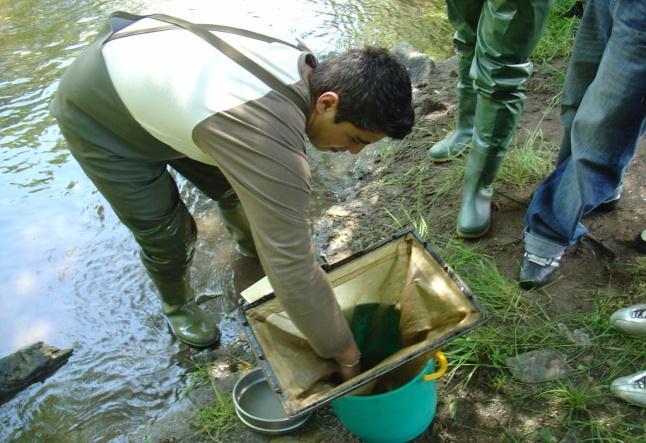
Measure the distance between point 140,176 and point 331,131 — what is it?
0.83 metres

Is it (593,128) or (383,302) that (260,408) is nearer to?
(383,302)

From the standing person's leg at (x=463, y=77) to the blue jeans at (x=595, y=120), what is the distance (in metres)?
0.66

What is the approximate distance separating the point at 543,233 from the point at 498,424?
2.65ft

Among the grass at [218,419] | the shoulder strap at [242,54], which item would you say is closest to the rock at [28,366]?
the grass at [218,419]

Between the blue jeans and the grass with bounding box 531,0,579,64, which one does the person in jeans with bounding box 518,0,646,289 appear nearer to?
the blue jeans

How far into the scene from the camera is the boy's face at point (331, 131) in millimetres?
1664

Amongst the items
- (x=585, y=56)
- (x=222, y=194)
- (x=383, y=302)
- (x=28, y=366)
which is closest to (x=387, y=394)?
(x=383, y=302)

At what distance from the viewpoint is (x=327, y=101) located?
65.1 inches

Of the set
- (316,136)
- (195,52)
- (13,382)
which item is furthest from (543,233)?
(13,382)

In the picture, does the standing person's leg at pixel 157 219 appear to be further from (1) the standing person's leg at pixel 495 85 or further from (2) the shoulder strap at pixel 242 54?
(1) the standing person's leg at pixel 495 85

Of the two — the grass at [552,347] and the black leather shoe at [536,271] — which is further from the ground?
the black leather shoe at [536,271]

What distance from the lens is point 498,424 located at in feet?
6.41

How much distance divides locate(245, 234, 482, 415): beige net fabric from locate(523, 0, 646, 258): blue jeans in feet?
2.23

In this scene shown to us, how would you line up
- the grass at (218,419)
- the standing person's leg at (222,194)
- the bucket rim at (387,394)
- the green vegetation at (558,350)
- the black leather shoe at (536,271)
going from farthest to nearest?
the standing person's leg at (222,194) < the black leather shoe at (536,271) < the grass at (218,419) < the green vegetation at (558,350) < the bucket rim at (387,394)
